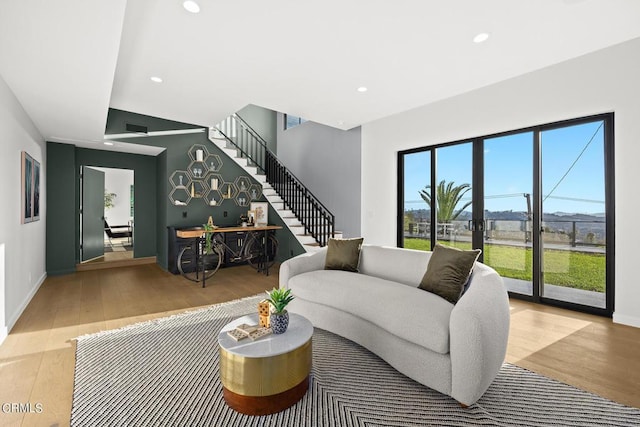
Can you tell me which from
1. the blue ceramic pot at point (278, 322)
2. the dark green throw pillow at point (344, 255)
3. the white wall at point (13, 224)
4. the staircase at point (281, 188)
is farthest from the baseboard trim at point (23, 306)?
the staircase at point (281, 188)

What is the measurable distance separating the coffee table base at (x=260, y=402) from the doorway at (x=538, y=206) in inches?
150

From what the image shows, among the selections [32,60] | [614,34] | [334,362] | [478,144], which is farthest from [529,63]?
[32,60]

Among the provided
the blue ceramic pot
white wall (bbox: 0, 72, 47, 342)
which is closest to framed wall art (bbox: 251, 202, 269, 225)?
white wall (bbox: 0, 72, 47, 342)

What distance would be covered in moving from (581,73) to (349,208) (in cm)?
405

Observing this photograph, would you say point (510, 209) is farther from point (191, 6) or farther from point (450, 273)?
point (191, 6)

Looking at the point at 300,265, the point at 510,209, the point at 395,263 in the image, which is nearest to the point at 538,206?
the point at 510,209

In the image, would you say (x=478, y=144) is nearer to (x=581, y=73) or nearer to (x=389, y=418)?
(x=581, y=73)

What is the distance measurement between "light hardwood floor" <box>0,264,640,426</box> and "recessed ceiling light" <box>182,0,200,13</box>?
9.84 ft

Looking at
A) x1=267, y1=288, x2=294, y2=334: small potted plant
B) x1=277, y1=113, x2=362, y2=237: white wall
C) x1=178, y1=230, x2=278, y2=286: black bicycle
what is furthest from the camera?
x1=277, y1=113, x2=362, y2=237: white wall

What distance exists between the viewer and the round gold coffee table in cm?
180

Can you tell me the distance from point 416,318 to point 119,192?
684 centimetres

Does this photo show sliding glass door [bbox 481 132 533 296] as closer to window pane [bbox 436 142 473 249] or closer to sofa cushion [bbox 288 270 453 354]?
window pane [bbox 436 142 473 249]

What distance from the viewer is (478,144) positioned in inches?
180

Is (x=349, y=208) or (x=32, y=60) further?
(x=349, y=208)
